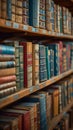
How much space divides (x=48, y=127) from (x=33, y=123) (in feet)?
1.24

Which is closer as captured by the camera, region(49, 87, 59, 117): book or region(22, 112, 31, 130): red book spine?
region(22, 112, 31, 130): red book spine

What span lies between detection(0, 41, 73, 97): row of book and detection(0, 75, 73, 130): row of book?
5.9 inches

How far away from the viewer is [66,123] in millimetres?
2654

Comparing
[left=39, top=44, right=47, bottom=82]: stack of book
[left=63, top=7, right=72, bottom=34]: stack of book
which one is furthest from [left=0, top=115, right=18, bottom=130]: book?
[left=63, top=7, right=72, bottom=34]: stack of book

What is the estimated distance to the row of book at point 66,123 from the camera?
2487mm

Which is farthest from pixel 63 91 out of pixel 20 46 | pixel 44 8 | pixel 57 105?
pixel 20 46

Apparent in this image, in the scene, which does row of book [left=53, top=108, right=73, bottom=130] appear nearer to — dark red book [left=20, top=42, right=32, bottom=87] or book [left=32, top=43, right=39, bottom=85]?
book [left=32, top=43, right=39, bottom=85]

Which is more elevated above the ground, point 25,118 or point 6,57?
point 6,57

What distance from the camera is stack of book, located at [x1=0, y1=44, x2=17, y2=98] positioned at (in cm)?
125

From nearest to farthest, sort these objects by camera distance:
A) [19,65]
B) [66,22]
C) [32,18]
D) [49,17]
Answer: [19,65] < [32,18] < [49,17] < [66,22]

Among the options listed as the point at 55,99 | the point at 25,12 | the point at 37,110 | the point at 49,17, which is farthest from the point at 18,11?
the point at 55,99

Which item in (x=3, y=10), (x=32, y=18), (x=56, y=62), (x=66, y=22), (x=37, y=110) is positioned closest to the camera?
(x=3, y=10)

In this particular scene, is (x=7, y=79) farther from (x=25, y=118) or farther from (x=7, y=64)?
(x=25, y=118)

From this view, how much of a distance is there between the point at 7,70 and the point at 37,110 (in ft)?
1.78
